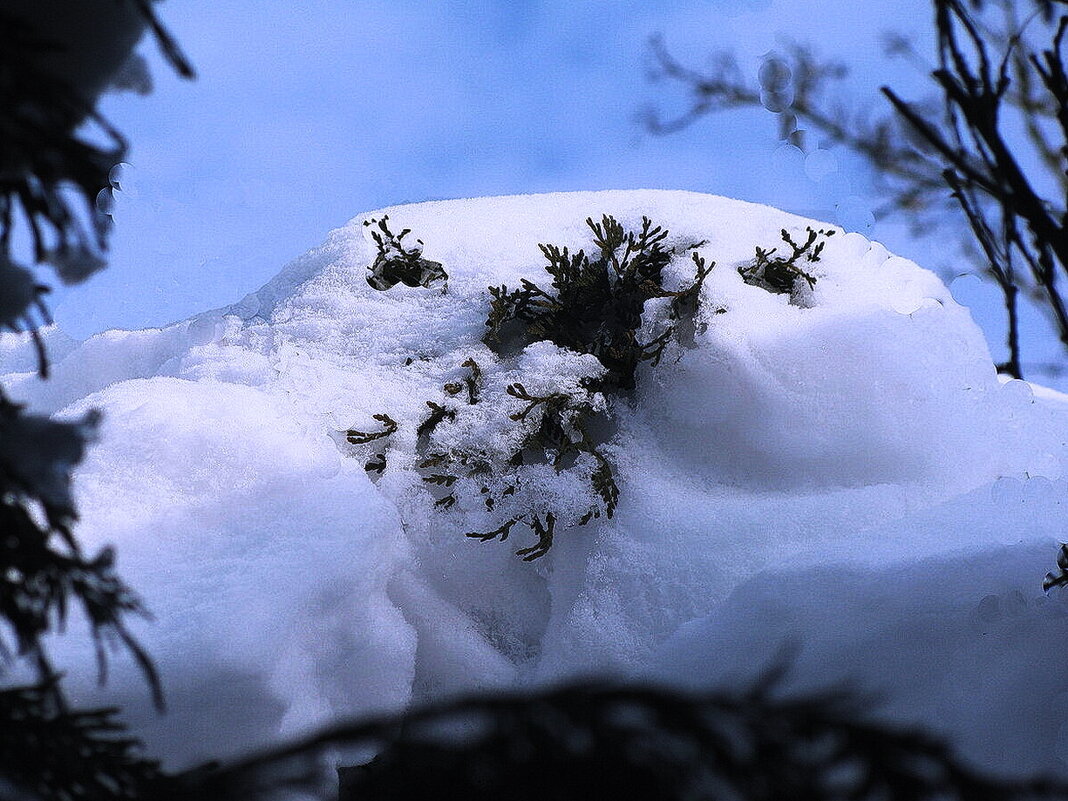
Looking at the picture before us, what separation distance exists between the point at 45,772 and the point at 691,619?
7.52 feet

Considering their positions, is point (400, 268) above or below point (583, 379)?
above

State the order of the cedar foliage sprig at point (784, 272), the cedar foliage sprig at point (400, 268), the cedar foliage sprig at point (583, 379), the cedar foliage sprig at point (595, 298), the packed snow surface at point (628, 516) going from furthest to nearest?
the cedar foliage sprig at point (400, 268)
the cedar foliage sprig at point (784, 272)
the cedar foliage sprig at point (595, 298)
the cedar foliage sprig at point (583, 379)
the packed snow surface at point (628, 516)

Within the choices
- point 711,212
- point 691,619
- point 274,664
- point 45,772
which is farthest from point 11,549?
point 711,212

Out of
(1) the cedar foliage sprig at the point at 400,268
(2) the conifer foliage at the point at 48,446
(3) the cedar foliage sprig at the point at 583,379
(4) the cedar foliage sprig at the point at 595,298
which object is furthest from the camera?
(1) the cedar foliage sprig at the point at 400,268

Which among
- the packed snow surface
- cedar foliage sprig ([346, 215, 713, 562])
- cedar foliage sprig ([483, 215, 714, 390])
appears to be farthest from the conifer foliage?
cedar foliage sprig ([483, 215, 714, 390])

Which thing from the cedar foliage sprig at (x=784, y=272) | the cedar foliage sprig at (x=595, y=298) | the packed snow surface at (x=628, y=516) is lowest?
the packed snow surface at (x=628, y=516)

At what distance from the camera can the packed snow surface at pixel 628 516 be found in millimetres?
2662

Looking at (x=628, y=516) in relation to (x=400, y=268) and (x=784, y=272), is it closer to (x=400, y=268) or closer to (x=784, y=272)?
(x=784, y=272)

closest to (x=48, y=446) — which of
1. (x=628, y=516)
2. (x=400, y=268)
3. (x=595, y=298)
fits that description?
(x=628, y=516)

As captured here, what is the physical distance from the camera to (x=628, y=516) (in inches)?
136

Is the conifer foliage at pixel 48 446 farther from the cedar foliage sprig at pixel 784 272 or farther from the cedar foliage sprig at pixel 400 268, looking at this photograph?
the cedar foliage sprig at pixel 784 272

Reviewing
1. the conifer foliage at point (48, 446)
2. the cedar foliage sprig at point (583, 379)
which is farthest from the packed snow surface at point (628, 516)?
the conifer foliage at point (48, 446)

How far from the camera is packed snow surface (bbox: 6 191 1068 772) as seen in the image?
2.66 meters

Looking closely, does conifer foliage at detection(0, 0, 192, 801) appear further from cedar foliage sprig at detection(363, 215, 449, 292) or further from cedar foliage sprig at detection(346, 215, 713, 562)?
→ cedar foliage sprig at detection(363, 215, 449, 292)
